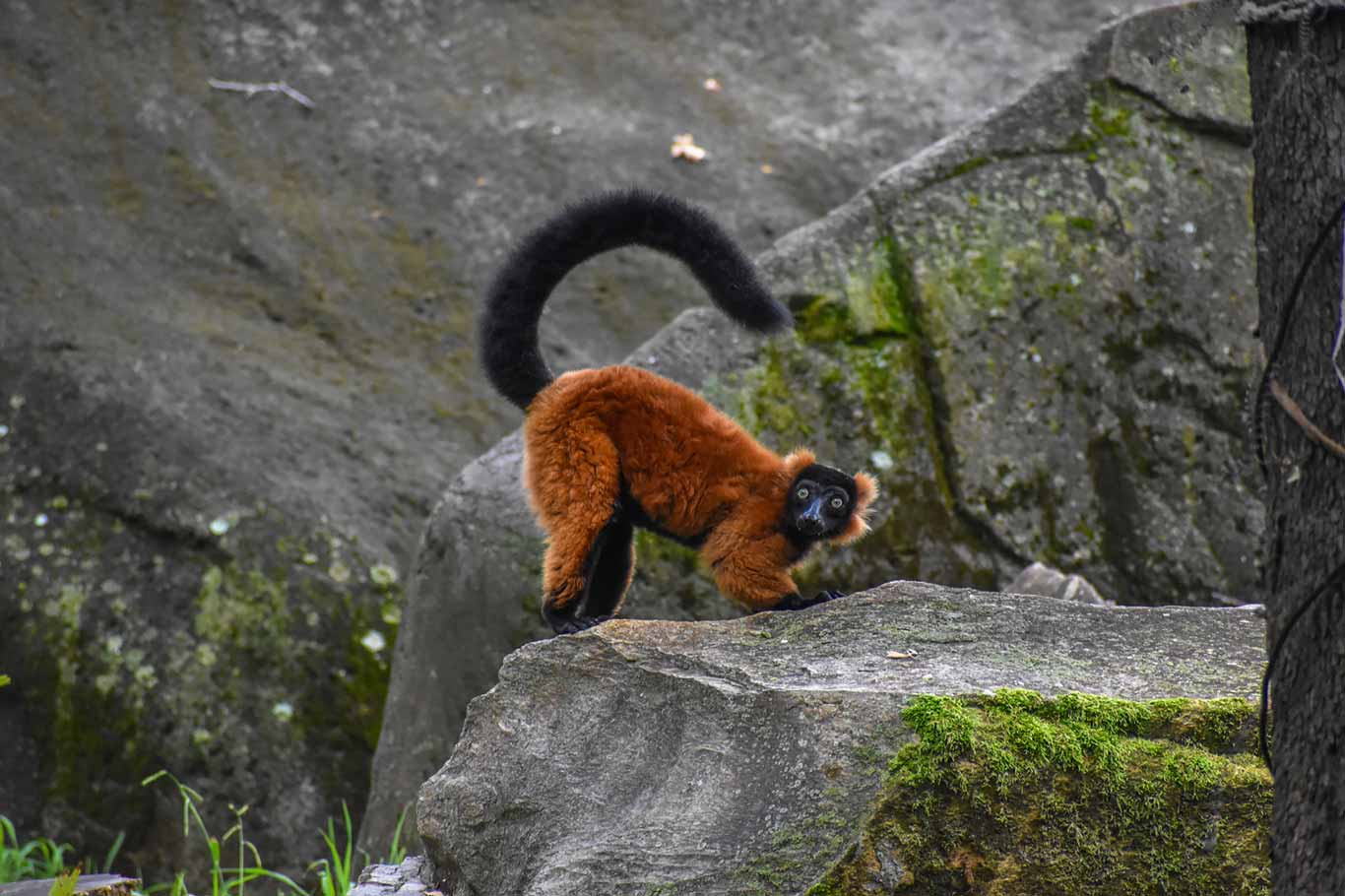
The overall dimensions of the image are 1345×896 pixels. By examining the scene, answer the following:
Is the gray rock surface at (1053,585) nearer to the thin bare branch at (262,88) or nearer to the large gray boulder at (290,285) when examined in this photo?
the large gray boulder at (290,285)

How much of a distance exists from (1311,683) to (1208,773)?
98 cm

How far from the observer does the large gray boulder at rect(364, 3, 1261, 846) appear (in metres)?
5.77

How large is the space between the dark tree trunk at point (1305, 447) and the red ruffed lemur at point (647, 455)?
2.25 m

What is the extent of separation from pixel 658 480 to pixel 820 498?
550mm

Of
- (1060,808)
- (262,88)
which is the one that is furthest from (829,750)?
(262,88)

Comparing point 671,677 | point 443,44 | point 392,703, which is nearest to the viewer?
point 671,677

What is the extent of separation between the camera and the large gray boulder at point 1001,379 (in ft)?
18.9

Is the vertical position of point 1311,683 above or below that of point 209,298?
above

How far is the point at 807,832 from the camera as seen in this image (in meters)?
3.07

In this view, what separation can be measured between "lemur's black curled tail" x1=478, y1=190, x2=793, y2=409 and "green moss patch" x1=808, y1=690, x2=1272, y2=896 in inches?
75.3

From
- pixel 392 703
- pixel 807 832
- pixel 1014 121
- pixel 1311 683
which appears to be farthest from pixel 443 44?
pixel 1311 683

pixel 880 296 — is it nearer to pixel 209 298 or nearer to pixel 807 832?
pixel 807 832

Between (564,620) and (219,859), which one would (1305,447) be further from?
(219,859)

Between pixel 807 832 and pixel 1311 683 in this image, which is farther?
pixel 807 832
